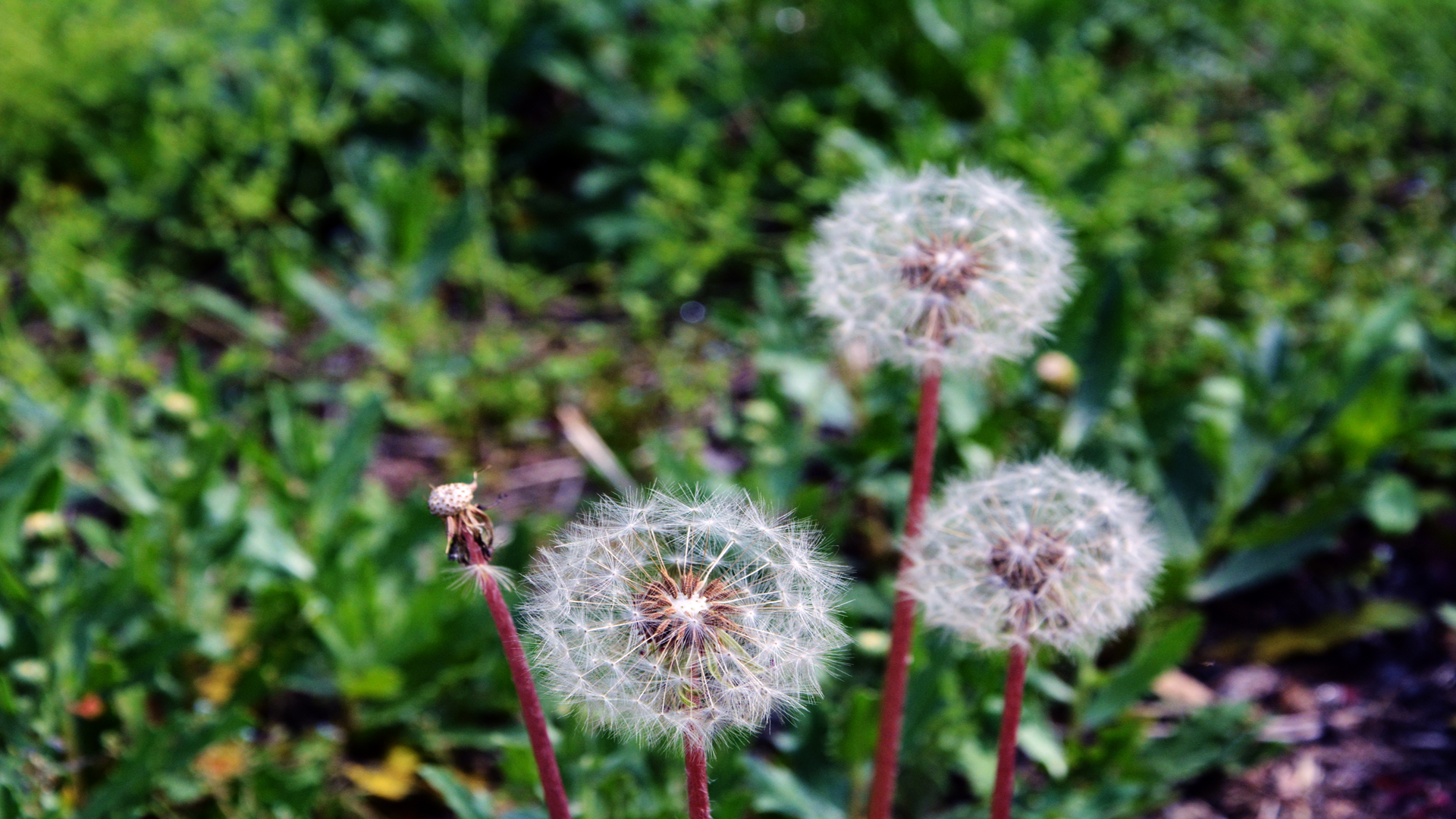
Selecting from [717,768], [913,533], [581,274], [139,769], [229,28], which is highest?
[229,28]

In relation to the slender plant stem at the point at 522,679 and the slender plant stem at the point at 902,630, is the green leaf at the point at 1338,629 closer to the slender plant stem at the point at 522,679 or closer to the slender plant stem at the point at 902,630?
the slender plant stem at the point at 902,630

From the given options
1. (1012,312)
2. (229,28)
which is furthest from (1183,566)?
(229,28)

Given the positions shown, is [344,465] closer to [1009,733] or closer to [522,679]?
[522,679]

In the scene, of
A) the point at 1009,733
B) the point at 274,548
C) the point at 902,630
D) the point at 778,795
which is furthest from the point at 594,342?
the point at 1009,733

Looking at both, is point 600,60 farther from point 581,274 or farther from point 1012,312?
point 1012,312

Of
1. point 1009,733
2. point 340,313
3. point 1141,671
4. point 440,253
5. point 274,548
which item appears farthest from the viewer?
point 440,253

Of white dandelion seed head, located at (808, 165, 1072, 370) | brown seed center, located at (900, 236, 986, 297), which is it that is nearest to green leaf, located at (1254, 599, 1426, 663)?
white dandelion seed head, located at (808, 165, 1072, 370)
